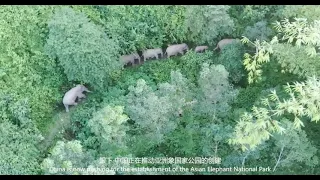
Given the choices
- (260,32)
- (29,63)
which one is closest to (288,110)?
(260,32)

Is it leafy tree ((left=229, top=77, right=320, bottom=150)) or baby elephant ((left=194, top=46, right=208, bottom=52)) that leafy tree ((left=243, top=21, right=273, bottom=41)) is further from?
leafy tree ((left=229, top=77, right=320, bottom=150))

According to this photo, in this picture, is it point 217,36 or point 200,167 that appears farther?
point 217,36

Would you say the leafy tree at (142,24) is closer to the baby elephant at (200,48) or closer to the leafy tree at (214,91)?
the baby elephant at (200,48)

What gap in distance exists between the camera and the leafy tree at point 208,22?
9117 millimetres

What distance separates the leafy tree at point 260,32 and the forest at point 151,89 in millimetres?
20

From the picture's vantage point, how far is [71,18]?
8.65m

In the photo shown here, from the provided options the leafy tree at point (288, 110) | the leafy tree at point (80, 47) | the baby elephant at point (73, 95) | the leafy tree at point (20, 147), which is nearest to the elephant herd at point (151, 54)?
the baby elephant at point (73, 95)

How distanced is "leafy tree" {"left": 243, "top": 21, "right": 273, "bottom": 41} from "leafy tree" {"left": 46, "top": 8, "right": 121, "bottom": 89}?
2.47 meters

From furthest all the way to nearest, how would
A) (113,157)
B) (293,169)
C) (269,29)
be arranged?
(269,29) < (293,169) < (113,157)

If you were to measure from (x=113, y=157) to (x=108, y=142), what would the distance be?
321mm

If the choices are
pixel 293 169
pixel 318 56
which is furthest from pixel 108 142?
pixel 318 56

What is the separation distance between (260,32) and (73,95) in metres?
3.51

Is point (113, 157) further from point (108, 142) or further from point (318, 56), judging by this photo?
point (318, 56)
